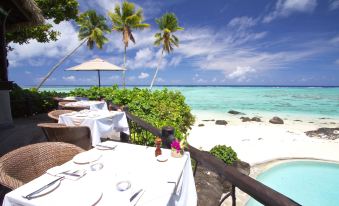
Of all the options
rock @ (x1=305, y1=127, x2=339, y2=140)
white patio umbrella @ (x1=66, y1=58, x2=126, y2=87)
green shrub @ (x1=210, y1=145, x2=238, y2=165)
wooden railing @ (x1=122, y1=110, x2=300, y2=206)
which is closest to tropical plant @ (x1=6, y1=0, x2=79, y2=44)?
white patio umbrella @ (x1=66, y1=58, x2=126, y2=87)

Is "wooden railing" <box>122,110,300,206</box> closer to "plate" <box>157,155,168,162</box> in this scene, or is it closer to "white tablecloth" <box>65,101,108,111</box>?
"plate" <box>157,155,168,162</box>

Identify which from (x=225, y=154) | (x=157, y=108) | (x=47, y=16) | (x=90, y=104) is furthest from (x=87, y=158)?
(x=47, y=16)

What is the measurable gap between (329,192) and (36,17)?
11.9 m

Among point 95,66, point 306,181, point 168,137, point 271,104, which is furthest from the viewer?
point 271,104

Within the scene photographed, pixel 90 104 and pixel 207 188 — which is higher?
pixel 90 104

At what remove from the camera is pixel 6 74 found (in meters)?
6.64

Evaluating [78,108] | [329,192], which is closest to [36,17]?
[78,108]

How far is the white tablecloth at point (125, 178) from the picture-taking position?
143cm

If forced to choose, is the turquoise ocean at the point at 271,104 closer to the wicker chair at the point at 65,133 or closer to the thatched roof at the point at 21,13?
the thatched roof at the point at 21,13

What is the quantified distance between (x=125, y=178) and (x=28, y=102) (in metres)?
9.87

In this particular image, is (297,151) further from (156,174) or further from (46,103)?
(46,103)

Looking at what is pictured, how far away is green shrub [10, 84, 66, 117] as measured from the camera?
30.0 feet

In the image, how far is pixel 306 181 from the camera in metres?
8.34

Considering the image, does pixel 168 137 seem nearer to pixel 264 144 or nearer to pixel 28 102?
pixel 28 102
